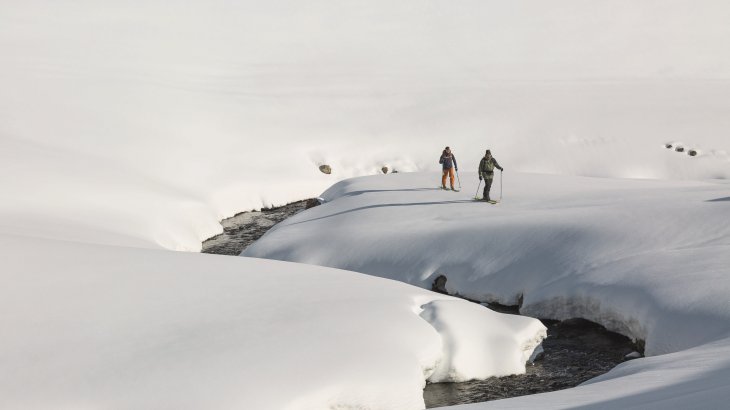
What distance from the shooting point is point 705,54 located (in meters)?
53.3

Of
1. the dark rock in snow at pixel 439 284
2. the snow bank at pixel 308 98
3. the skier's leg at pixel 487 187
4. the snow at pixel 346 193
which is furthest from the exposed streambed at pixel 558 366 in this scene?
the snow bank at pixel 308 98

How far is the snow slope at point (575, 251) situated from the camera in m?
14.2

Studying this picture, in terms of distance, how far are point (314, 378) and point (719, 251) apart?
9.46 m

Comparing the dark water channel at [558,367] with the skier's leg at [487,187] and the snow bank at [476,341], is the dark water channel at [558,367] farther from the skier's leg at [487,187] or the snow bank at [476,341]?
the skier's leg at [487,187]

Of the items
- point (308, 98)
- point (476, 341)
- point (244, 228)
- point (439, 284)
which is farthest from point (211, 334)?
point (308, 98)

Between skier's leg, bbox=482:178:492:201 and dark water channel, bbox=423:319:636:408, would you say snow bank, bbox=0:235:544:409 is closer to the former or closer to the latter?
dark water channel, bbox=423:319:636:408

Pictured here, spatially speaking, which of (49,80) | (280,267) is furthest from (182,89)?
(280,267)

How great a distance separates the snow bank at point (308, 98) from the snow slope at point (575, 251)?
21.3 feet

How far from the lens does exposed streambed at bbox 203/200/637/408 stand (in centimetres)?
1398

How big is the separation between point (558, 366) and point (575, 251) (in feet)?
12.4

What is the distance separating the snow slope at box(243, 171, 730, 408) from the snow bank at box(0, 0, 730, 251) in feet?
21.3

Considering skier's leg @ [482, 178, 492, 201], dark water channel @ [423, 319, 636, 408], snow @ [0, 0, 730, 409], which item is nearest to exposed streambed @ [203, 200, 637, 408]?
dark water channel @ [423, 319, 636, 408]

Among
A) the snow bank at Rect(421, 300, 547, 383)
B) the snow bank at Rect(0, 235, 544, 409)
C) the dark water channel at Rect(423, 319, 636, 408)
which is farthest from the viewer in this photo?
the snow bank at Rect(421, 300, 547, 383)

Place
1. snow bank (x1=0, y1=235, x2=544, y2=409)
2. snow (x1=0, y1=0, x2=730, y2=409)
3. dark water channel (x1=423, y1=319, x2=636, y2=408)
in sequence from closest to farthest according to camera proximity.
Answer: snow bank (x1=0, y1=235, x2=544, y2=409) < snow (x1=0, y1=0, x2=730, y2=409) < dark water channel (x1=423, y1=319, x2=636, y2=408)
